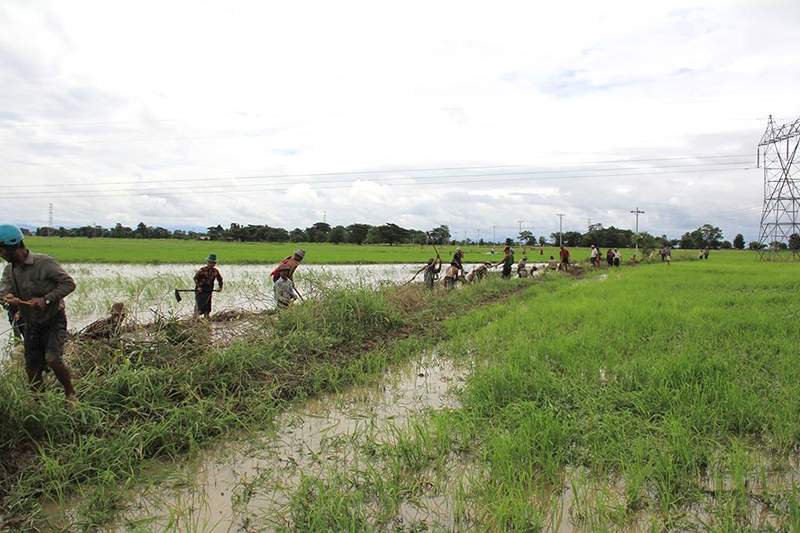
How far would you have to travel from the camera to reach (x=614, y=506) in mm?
2691

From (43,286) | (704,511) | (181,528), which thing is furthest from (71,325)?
(704,511)

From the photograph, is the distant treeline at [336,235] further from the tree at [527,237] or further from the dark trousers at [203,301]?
the dark trousers at [203,301]

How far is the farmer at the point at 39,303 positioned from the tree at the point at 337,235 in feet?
250

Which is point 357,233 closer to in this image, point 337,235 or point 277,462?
point 337,235

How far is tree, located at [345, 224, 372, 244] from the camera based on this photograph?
7881 cm

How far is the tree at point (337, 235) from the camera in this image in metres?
79.4

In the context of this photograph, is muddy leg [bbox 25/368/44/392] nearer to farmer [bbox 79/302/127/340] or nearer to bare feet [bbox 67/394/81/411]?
bare feet [bbox 67/394/81/411]

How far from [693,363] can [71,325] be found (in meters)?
9.95

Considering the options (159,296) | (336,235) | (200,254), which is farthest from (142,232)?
(159,296)

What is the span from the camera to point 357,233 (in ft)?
258

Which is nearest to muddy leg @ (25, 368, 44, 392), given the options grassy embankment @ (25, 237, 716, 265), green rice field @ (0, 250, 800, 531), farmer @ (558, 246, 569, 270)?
green rice field @ (0, 250, 800, 531)

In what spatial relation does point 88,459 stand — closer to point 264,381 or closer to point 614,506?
point 264,381

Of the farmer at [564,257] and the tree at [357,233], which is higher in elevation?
the tree at [357,233]

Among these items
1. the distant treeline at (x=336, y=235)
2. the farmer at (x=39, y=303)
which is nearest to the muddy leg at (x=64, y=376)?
the farmer at (x=39, y=303)
